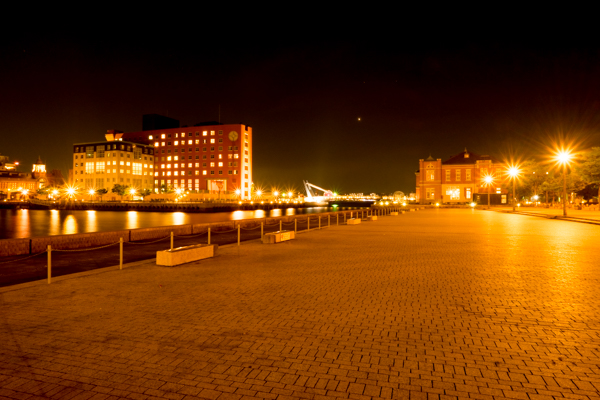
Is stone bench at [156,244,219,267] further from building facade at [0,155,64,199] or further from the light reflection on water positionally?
building facade at [0,155,64,199]

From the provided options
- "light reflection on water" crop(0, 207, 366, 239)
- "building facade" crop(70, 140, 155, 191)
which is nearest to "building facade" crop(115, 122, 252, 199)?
"building facade" crop(70, 140, 155, 191)

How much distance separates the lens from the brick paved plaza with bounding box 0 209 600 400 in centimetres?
417

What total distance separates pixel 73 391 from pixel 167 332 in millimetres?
1701

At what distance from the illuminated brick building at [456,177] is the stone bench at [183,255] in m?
84.2

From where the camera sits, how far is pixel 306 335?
18.4 ft

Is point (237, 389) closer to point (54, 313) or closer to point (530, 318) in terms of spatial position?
point (54, 313)

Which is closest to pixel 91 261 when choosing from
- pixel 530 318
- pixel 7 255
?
pixel 7 255

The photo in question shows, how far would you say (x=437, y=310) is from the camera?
6.87 m

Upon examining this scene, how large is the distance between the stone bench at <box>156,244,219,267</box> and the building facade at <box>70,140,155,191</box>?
131 meters

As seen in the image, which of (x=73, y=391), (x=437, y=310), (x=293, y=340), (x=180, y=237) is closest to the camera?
(x=73, y=391)

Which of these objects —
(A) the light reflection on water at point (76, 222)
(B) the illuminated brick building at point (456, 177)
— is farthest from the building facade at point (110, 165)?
(B) the illuminated brick building at point (456, 177)

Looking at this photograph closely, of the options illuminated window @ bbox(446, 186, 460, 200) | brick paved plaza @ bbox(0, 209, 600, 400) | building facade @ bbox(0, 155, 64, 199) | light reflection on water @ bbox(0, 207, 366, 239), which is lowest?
light reflection on water @ bbox(0, 207, 366, 239)

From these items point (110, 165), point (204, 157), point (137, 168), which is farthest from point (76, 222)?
point (137, 168)

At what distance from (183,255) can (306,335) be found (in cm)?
726
